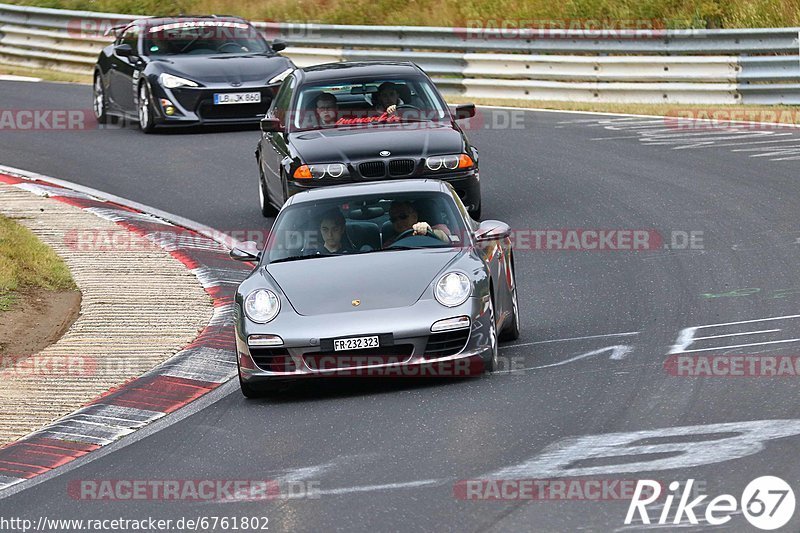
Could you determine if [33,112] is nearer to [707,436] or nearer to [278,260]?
[278,260]

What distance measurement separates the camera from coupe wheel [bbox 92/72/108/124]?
23.4 meters

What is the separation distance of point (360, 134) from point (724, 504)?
8870 millimetres

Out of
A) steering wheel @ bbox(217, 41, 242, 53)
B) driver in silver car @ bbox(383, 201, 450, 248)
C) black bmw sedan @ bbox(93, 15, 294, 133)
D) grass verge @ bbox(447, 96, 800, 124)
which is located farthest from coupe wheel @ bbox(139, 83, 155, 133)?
driver in silver car @ bbox(383, 201, 450, 248)

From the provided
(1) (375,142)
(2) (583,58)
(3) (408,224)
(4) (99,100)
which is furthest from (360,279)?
(4) (99,100)

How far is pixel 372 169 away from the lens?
1436 centimetres

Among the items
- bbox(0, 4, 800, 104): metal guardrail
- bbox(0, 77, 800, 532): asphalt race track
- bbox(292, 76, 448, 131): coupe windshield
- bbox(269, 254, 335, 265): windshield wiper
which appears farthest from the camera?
bbox(0, 4, 800, 104): metal guardrail

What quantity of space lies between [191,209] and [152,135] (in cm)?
553

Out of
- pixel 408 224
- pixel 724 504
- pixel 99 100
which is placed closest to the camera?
pixel 724 504

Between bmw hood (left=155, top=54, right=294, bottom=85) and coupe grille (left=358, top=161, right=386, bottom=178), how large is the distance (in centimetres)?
701

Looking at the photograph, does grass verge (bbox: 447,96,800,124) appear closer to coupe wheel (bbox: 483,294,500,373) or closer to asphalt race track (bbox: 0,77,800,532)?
asphalt race track (bbox: 0,77,800,532)

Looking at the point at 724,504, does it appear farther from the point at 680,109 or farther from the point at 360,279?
the point at 680,109

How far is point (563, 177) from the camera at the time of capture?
17609 millimetres

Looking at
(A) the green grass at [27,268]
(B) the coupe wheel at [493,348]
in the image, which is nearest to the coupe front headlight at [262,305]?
(B) the coupe wheel at [493,348]

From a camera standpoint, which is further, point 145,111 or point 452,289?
point 145,111
